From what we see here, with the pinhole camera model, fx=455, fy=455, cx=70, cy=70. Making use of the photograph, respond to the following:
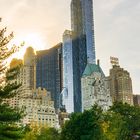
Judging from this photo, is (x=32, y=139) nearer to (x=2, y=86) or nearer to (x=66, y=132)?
(x=66, y=132)

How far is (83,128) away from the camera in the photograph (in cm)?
8219

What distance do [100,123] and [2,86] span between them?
4649 cm

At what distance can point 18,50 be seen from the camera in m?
43.1

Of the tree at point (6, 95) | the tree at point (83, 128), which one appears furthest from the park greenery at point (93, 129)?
the tree at point (6, 95)

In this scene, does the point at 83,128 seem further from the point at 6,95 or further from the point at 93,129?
the point at 6,95

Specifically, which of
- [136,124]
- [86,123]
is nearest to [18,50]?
[86,123]

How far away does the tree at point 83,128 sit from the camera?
80.9m

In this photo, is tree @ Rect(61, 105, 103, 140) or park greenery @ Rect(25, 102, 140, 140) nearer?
tree @ Rect(61, 105, 103, 140)

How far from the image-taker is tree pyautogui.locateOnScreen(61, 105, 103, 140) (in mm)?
80938

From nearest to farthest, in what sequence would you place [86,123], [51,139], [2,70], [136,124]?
[2,70], [86,123], [51,139], [136,124]

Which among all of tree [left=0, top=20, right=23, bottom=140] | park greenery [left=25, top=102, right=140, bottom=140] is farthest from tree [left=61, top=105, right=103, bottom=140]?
tree [left=0, top=20, right=23, bottom=140]

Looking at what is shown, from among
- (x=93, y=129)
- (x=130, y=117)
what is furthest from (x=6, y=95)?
(x=130, y=117)

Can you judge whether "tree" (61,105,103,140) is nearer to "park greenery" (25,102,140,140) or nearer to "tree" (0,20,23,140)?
"park greenery" (25,102,140,140)

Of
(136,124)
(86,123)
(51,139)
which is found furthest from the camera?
(136,124)
